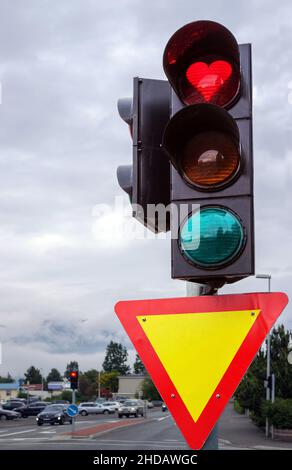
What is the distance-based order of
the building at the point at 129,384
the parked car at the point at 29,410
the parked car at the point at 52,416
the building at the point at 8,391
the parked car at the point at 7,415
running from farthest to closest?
the building at the point at 8,391
the building at the point at 129,384
the parked car at the point at 29,410
the parked car at the point at 7,415
the parked car at the point at 52,416

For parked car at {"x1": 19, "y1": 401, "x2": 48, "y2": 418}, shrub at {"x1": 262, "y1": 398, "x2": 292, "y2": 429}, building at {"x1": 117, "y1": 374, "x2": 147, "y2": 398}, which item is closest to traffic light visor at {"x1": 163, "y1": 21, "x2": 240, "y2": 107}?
shrub at {"x1": 262, "y1": 398, "x2": 292, "y2": 429}

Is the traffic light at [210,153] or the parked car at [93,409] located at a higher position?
the traffic light at [210,153]

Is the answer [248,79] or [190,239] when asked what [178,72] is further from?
[190,239]

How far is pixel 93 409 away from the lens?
69.4m

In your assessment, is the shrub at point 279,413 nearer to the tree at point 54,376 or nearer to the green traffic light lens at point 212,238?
the green traffic light lens at point 212,238

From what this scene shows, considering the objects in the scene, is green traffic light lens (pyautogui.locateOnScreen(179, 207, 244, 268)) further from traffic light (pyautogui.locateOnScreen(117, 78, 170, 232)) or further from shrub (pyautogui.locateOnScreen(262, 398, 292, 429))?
shrub (pyautogui.locateOnScreen(262, 398, 292, 429))

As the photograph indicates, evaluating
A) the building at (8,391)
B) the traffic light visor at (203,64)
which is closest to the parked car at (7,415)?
the traffic light visor at (203,64)

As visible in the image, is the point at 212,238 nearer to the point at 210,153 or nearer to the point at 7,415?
the point at 210,153

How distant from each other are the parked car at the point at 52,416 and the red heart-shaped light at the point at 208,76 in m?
44.8

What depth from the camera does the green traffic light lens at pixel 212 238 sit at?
9.53 feet

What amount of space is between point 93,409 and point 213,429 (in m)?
68.6

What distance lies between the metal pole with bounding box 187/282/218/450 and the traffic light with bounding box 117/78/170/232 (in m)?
0.47

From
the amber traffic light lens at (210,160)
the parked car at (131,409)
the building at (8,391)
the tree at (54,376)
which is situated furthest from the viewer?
the tree at (54,376)

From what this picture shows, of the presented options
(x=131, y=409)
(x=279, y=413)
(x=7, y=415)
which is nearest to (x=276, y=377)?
(x=279, y=413)
